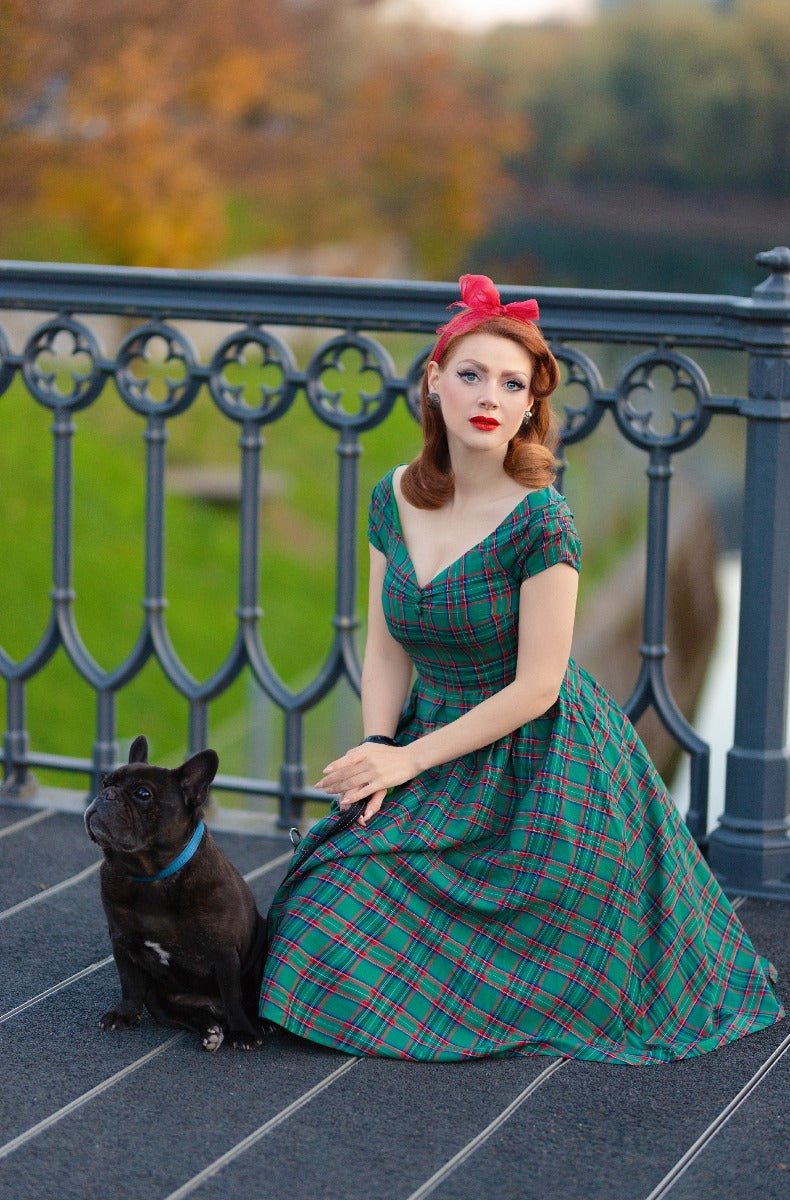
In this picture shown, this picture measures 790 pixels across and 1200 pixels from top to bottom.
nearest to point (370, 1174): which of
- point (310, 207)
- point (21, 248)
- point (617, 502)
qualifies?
point (617, 502)

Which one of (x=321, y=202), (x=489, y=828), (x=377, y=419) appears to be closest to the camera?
(x=489, y=828)

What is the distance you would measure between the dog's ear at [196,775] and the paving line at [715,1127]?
910 mm

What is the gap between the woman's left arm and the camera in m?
2.69

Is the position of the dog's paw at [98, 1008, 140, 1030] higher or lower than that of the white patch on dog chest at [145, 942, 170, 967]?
lower

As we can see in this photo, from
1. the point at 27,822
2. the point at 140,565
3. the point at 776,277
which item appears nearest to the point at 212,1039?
the point at 27,822

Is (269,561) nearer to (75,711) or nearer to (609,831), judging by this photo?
(75,711)

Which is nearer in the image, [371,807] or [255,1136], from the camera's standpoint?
[255,1136]

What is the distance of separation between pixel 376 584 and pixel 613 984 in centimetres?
81

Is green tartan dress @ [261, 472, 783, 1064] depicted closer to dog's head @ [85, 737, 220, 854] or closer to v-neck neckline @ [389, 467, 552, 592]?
v-neck neckline @ [389, 467, 552, 592]

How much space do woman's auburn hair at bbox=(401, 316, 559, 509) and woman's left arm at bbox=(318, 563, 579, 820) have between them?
0.20 metres

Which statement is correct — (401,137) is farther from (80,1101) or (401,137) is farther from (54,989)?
(80,1101)

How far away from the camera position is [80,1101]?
2539 mm

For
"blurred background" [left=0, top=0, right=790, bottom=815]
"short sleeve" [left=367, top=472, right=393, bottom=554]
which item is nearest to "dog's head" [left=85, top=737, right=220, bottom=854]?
"short sleeve" [left=367, top=472, right=393, bottom=554]

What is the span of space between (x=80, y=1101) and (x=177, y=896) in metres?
0.34
